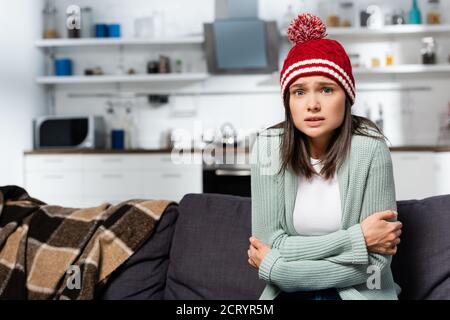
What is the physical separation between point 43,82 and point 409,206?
4086 mm

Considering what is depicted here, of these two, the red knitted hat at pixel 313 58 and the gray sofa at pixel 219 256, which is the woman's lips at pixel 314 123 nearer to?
the red knitted hat at pixel 313 58

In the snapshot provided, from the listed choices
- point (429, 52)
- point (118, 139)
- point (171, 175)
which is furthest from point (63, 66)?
point (429, 52)

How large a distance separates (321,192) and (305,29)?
1.25 ft

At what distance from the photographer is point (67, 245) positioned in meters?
2.02

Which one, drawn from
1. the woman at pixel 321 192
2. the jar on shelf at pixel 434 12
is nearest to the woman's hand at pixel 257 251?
the woman at pixel 321 192

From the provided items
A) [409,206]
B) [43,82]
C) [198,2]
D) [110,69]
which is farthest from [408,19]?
[409,206]

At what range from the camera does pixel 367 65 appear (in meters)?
5.22

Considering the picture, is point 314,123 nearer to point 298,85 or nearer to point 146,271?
point 298,85

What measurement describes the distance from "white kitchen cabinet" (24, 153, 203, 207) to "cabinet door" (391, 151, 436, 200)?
4.83 feet

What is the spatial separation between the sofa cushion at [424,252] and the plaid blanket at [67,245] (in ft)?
2.57

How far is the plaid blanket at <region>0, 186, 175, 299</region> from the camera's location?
1.94 metres

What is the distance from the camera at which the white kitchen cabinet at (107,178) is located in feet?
15.7

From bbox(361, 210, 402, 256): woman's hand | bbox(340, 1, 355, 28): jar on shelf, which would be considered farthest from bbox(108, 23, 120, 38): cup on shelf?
bbox(361, 210, 402, 256): woman's hand
